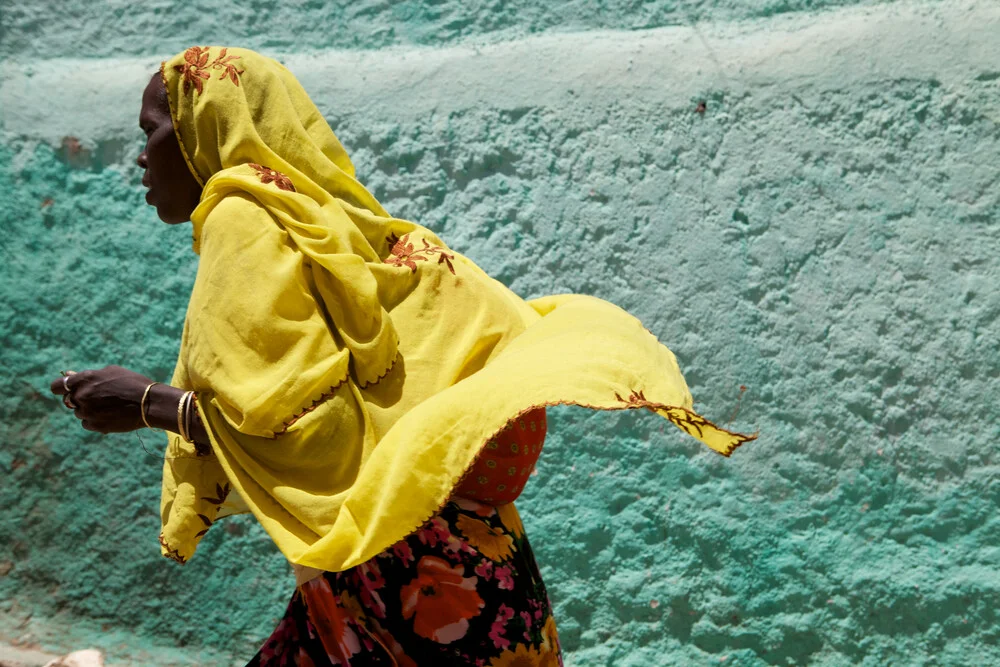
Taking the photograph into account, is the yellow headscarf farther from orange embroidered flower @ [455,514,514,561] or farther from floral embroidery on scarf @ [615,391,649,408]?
orange embroidered flower @ [455,514,514,561]

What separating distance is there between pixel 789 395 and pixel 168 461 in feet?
6.25

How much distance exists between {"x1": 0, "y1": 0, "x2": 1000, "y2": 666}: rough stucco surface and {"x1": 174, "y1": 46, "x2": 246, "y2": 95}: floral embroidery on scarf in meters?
1.51

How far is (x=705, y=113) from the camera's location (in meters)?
3.38

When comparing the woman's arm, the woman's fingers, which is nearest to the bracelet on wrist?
the woman's arm

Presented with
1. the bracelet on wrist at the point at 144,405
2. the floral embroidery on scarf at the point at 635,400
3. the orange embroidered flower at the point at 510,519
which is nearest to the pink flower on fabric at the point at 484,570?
the orange embroidered flower at the point at 510,519

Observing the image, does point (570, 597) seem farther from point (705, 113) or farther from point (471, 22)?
point (471, 22)

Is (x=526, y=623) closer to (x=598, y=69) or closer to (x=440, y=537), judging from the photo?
(x=440, y=537)

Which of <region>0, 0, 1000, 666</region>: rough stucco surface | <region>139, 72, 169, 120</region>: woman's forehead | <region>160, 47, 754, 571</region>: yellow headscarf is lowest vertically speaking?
<region>0, 0, 1000, 666</region>: rough stucco surface

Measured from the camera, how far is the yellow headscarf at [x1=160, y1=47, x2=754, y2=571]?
68.6 inches

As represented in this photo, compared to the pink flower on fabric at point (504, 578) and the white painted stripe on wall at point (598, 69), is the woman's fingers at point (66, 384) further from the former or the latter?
the white painted stripe on wall at point (598, 69)

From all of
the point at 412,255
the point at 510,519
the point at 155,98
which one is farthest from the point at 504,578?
the point at 155,98

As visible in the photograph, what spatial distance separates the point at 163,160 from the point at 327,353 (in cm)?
55

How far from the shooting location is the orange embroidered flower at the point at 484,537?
78.0 inches

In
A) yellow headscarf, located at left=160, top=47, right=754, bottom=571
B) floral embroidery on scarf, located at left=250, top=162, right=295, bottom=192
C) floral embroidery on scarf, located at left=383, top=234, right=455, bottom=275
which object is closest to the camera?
yellow headscarf, located at left=160, top=47, right=754, bottom=571
